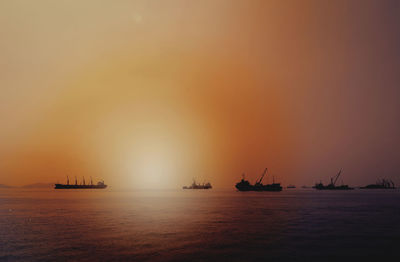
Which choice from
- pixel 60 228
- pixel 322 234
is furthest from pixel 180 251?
pixel 60 228

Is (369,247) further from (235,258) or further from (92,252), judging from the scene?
(92,252)

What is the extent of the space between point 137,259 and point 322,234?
2361cm

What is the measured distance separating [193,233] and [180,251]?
11.1m

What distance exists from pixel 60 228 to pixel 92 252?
740 inches

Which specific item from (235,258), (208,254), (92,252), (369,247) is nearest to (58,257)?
(92,252)

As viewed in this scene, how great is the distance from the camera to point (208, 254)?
97.8ft

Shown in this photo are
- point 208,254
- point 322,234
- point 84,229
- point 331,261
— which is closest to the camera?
point 331,261

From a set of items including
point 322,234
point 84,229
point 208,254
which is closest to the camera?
point 208,254

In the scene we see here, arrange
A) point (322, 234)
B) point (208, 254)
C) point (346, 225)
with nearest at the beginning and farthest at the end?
1. point (208, 254)
2. point (322, 234)
3. point (346, 225)

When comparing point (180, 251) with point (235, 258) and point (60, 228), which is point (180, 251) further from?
point (60, 228)

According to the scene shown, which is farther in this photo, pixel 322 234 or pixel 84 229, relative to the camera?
pixel 84 229

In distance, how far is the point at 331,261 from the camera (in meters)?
27.3

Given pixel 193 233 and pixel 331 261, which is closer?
pixel 331 261

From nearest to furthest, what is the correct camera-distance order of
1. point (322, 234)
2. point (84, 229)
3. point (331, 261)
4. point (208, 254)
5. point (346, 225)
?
point (331, 261) < point (208, 254) < point (322, 234) < point (84, 229) < point (346, 225)
